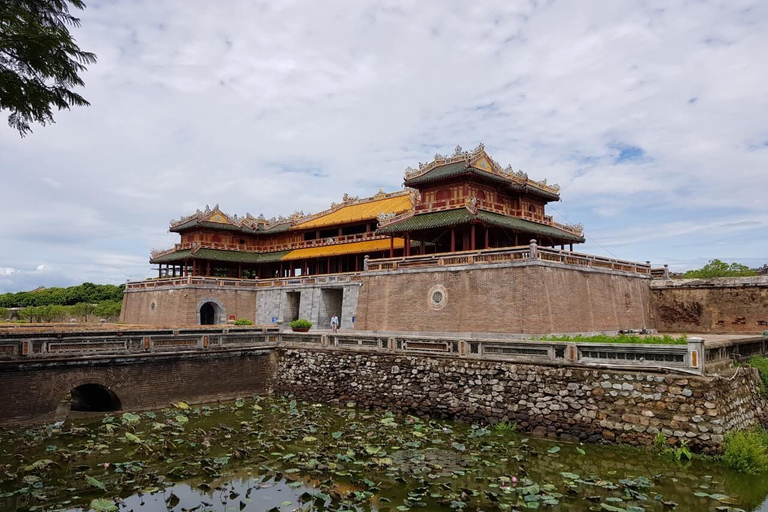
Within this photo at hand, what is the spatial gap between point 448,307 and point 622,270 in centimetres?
1076

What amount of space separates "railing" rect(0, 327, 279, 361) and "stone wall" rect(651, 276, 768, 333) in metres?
23.0

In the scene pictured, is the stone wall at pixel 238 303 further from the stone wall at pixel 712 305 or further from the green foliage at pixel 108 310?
the stone wall at pixel 712 305

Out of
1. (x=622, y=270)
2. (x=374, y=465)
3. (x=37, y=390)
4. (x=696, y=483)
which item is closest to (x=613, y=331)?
(x=622, y=270)

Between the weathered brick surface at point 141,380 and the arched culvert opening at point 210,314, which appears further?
the arched culvert opening at point 210,314

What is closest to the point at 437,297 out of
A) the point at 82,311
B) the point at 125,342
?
the point at 125,342

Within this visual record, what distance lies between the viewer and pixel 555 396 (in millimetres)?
16422

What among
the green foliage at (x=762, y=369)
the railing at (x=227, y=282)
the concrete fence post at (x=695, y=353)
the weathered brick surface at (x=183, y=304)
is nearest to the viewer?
the concrete fence post at (x=695, y=353)

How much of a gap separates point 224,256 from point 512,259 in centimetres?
2730

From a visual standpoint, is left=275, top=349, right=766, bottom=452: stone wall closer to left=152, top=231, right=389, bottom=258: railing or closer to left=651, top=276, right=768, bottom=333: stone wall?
left=651, top=276, right=768, bottom=333: stone wall

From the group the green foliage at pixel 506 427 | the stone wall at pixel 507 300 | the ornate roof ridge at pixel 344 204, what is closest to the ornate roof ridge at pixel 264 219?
the ornate roof ridge at pixel 344 204

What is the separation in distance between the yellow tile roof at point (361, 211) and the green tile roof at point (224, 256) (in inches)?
137

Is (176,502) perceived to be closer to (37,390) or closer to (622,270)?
(37,390)

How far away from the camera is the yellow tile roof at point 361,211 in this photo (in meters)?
41.8

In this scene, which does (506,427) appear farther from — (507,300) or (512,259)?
(512,259)
